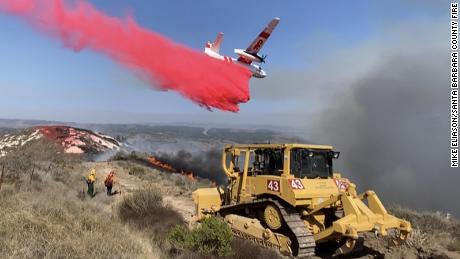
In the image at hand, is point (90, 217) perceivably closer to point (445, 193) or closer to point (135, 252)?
point (135, 252)

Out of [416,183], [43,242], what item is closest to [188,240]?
[43,242]

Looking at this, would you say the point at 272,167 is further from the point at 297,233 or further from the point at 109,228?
the point at 109,228

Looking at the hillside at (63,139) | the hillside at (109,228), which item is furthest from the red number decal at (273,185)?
the hillside at (63,139)

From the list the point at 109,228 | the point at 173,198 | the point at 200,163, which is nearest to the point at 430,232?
the point at 109,228

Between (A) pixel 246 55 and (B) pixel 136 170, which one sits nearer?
(A) pixel 246 55

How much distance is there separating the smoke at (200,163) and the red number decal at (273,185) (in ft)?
71.1

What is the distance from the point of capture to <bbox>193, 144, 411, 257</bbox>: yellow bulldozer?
11.3 meters

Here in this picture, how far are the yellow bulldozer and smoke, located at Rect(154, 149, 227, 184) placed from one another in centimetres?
2044

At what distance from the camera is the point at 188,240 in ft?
33.5

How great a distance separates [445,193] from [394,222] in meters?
71.8

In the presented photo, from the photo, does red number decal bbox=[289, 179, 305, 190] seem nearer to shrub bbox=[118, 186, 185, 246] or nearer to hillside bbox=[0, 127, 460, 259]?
hillside bbox=[0, 127, 460, 259]

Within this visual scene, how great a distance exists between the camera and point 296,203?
1201 cm

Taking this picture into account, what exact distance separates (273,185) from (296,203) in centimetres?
96

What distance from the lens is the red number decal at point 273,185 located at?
12.5m
